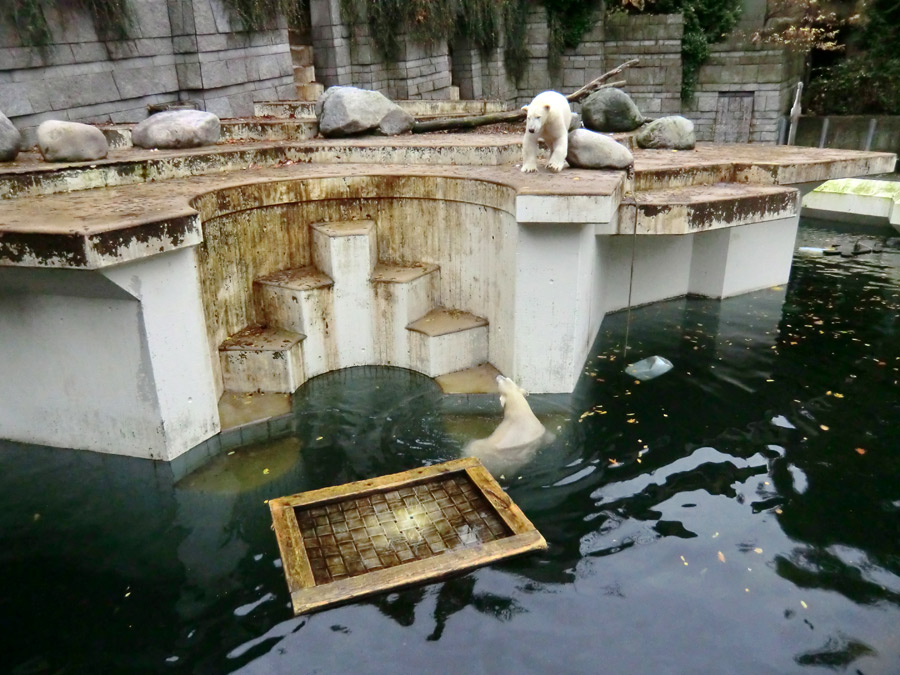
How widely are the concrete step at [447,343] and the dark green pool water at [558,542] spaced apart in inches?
8.5

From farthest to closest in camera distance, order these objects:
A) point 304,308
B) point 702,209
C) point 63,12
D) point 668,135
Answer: point 668,135 → point 63,12 → point 702,209 → point 304,308

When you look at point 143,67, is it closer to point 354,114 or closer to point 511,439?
point 354,114

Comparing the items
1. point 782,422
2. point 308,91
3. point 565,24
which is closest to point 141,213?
point 782,422

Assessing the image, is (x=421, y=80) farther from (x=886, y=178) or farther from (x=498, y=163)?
(x=886, y=178)

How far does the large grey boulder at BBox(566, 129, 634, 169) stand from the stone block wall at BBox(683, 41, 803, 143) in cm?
1314

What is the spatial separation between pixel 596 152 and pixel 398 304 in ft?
8.34

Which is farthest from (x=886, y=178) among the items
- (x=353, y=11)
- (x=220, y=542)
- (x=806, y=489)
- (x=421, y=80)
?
(x=220, y=542)

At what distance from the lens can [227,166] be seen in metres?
7.82

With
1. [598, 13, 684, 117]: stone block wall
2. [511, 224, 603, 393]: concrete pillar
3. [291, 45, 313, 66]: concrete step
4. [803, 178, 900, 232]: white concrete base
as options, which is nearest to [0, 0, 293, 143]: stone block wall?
[291, 45, 313, 66]: concrete step

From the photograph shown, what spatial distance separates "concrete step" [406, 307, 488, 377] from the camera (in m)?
6.86

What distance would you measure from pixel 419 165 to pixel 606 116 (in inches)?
153

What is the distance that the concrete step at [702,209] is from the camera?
23.0ft

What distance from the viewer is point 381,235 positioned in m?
7.47

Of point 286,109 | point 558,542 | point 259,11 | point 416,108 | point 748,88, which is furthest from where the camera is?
point 748,88
